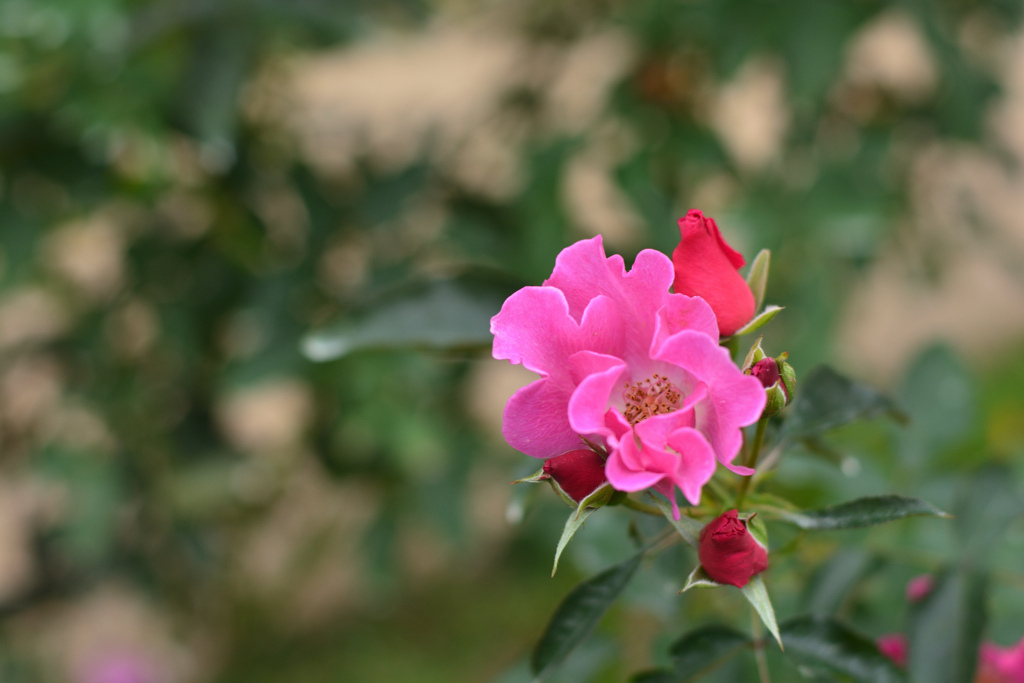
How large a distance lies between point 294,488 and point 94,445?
381 millimetres

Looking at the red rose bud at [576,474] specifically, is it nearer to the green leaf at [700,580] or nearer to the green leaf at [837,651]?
the green leaf at [700,580]

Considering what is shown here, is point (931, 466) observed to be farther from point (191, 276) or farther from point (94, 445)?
point (94, 445)

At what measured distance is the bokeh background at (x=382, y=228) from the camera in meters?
0.77

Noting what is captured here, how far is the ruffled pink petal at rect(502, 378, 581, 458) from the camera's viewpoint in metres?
0.30

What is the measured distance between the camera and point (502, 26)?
4.09ft

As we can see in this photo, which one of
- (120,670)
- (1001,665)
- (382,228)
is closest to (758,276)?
(1001,665)

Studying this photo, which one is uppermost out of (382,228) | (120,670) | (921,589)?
(921,589)

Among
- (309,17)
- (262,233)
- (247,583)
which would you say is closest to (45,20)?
(309,17)

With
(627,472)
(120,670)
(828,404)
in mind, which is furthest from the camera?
(120,670)

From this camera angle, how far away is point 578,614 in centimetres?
35

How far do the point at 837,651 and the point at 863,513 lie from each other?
82 mm

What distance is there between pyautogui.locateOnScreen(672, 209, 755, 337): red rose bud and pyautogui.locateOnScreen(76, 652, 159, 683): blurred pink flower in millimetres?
1774

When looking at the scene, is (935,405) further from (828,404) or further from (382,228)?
(382,228)

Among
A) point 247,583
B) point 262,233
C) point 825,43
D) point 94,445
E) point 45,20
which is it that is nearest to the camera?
point 45,20
